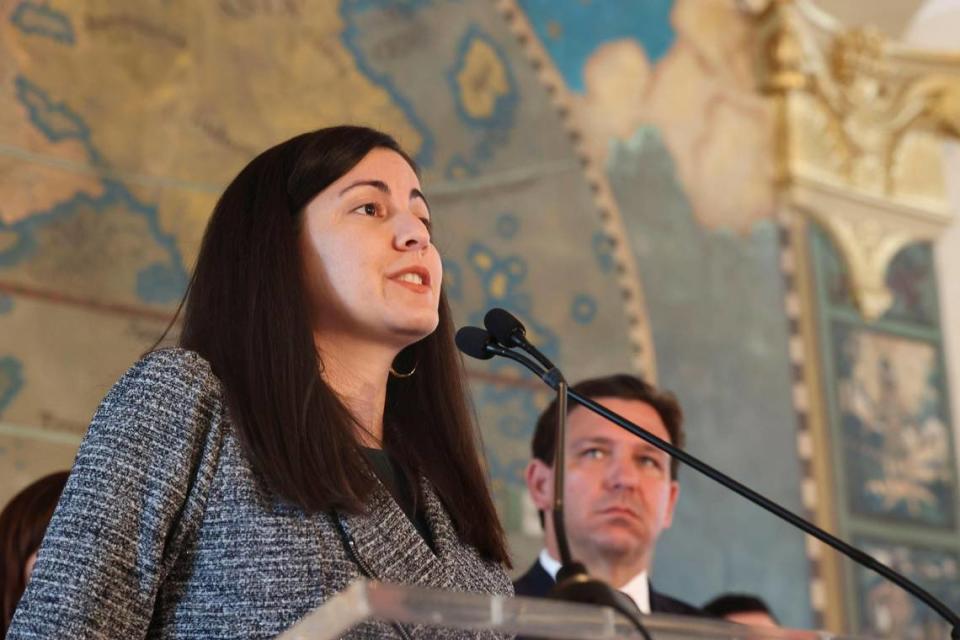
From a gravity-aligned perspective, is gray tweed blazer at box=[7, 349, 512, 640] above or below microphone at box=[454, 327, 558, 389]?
below

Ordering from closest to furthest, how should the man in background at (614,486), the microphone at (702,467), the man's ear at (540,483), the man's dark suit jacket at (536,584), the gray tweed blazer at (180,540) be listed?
1. the gray tweed blazer at (180,540)
2. the microphone at (702,467)
3. the man's dark suit jacket at (536,584)
4. the man in background at (614,486)
5. the man's ear at (540,483)

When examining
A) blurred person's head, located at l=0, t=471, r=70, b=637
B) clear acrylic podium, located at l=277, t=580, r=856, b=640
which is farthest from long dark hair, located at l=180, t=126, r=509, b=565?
blurred person's head, located at l=0, t=471, r=70, b=637

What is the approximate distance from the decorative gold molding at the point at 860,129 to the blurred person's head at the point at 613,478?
3512 mm

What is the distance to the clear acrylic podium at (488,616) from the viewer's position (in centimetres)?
138

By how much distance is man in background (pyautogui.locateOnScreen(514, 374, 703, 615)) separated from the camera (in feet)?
13.1

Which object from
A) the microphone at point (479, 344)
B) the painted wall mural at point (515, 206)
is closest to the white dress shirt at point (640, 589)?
the microphone at point (479, 344)

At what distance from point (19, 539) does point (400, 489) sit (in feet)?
4.22

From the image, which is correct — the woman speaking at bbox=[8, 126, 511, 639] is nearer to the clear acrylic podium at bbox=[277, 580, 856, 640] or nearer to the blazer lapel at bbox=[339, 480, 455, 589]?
the blazer lapel at bbox=[339, 480, 455, 589]

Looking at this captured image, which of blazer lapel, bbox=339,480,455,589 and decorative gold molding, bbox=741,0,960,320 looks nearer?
blazer lapel, bbox=339,480,455,589

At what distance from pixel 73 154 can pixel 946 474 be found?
14.6 ft

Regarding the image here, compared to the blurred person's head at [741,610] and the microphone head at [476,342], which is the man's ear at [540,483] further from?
the microphone head at [476,342]

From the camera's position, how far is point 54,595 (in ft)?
6.23

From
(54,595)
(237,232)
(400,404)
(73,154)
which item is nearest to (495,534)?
(400,404)

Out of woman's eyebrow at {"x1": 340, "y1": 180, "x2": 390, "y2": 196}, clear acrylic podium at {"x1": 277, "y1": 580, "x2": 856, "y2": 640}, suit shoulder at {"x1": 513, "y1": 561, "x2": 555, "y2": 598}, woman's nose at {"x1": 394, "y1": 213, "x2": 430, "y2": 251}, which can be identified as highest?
woman's eyebrow at {"x1": 340, "y1": 180, "x2": 390, "y2": 196}
